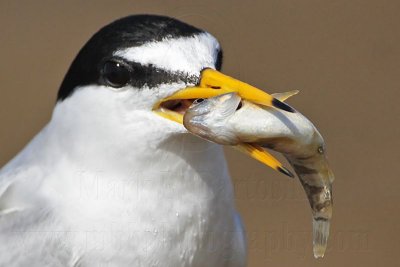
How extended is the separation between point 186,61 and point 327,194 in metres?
0.43

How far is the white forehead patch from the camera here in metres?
2.37

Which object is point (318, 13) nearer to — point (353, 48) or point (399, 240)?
point (353, 48)

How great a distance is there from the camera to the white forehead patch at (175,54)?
237cm

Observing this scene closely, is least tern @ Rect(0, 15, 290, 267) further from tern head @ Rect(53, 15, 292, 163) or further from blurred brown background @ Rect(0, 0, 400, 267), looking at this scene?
blurred brown background @ Rect(0, 0, 400, 267)

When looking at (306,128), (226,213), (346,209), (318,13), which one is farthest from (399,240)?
(306,128)

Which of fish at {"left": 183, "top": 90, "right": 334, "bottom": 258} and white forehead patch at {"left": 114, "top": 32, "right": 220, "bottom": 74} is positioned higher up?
white forehead patch at {"left": 114, "top": 32, "right": 220, "bottom": 74}

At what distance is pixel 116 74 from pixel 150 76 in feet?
0.28

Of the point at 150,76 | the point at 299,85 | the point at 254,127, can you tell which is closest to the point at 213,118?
the point at 254,127

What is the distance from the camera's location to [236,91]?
2.33 meters

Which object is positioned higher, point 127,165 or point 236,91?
point 236,91

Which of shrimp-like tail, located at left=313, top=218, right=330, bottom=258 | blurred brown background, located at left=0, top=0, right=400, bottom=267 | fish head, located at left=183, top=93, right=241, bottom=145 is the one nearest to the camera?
fish head, located at left=183, top=93, right=241, bottom=145

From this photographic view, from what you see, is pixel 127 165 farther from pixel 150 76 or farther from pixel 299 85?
pixel 299 85

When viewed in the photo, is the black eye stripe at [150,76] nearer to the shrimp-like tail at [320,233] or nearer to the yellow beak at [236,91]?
the yellow beak at [236,91]

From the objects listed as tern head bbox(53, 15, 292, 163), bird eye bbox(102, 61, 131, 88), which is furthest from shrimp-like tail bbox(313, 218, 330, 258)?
bird eye bbox(102, 61, 131, 88)
